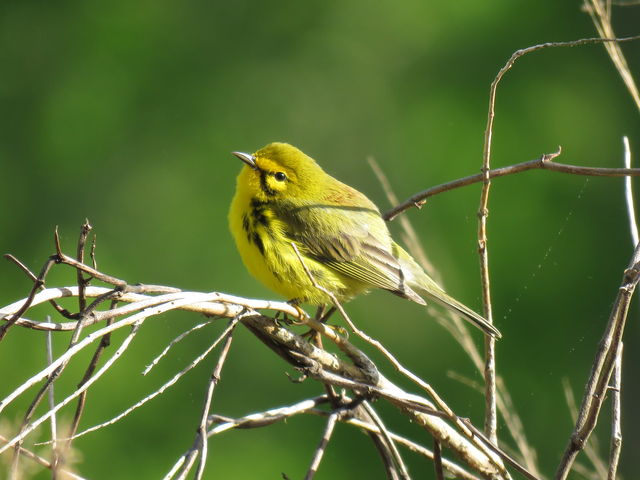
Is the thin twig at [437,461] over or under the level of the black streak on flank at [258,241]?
under

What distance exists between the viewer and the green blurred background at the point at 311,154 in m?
7.74

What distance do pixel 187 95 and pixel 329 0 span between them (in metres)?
2.30

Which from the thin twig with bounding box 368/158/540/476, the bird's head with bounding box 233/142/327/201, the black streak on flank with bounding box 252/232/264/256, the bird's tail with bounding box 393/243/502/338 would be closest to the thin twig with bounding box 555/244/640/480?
the thin twig with bounding box 368/158/540/476

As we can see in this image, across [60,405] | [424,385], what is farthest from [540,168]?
[60,405]

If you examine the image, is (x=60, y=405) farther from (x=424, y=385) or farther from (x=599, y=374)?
(x=599, y=374)

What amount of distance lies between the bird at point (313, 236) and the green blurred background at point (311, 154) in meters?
3.24

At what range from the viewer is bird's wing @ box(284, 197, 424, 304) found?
4062mm

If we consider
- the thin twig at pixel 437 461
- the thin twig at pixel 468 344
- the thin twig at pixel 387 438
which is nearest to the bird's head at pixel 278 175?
the thin twig at pixel 468 344

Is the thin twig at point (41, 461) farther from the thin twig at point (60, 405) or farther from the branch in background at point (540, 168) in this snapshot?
the branch in background at point (540, 168)

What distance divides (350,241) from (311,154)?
18.3 ft

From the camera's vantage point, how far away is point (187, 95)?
10.5m

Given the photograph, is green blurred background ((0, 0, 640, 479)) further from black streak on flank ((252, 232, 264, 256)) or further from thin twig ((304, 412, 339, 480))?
thin twig ((304, 412, 339, 480))

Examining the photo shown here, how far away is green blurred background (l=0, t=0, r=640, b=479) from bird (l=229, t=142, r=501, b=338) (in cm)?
324

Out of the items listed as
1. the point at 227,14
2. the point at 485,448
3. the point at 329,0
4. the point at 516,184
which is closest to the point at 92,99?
the point at 227,14
